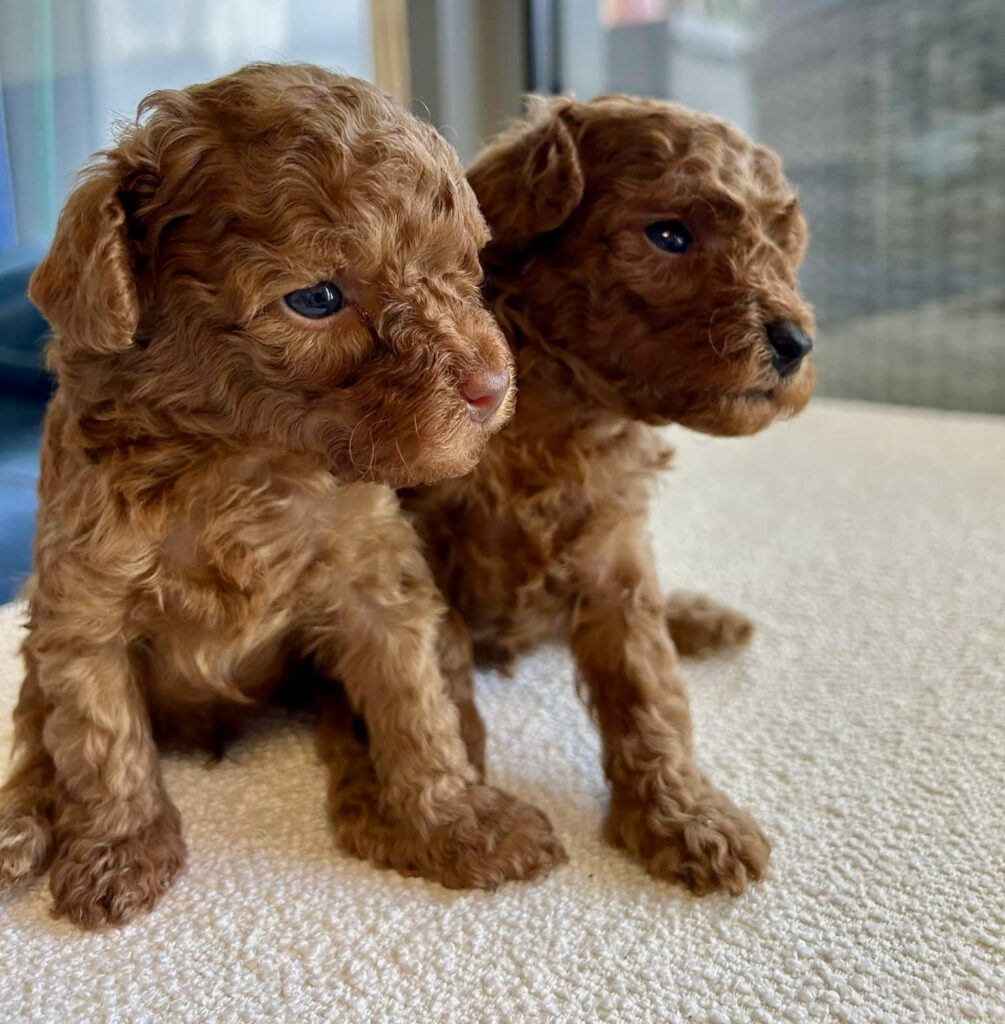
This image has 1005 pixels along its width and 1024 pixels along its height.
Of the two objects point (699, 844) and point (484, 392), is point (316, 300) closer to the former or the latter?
point (484, 392)

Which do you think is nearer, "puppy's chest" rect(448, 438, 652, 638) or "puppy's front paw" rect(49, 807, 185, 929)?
"puppy's front paw" rect(49, 807, 185, 929)

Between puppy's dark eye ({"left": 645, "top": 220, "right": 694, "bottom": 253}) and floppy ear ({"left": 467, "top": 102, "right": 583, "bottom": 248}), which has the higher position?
floppy ear ({"left": 467, "top": 102, "right": 583, "bottom": 248})

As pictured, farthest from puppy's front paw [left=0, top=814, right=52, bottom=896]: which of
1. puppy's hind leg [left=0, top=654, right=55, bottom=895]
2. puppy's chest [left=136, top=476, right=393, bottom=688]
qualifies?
puppy's chest [left=136, top=476, right=393, bottom=688]

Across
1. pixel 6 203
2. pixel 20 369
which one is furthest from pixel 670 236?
pixel 6 203

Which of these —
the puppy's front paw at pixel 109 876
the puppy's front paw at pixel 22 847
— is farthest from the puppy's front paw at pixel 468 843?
the puppy's front paw at pixel 22 847

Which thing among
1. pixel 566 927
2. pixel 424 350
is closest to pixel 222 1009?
pixel 566 927

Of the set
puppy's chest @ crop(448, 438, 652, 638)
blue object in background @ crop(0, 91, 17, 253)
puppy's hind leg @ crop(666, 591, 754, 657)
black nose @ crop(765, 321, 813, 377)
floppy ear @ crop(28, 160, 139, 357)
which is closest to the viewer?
floppy ear @ crop(28, 160, 139, 357)

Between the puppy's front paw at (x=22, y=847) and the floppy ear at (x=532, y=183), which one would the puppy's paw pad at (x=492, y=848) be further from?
the floppy ear at (x=532, y=183)

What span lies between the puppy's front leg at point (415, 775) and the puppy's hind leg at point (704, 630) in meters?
0.48

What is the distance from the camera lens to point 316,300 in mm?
938

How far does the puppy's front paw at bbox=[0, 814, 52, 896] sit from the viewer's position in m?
1.09

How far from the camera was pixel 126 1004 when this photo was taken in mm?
972

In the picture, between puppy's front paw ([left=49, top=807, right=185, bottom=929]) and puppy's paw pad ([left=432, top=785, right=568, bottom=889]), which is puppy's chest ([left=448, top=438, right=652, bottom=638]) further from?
puppy's front paw ([left=49, top=807, right=185, bottom=929])

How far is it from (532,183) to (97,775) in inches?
30.2
